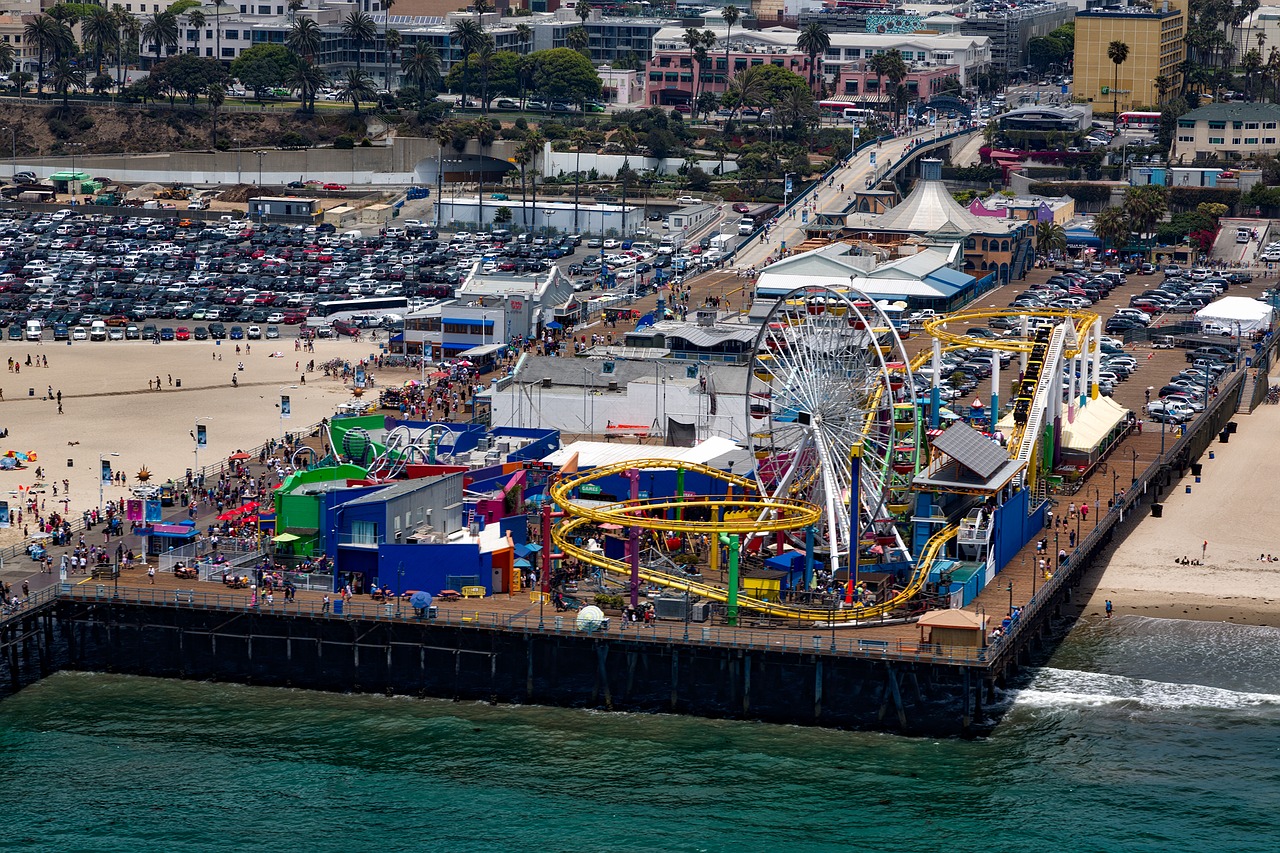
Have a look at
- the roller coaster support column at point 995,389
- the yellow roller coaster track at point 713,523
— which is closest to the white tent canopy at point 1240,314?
the roller coaster support column at point 995,389

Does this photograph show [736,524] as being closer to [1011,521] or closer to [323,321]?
[1011,521]

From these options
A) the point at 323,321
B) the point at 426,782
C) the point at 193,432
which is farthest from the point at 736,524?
the point at 323,321

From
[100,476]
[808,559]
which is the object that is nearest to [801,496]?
[808,559]

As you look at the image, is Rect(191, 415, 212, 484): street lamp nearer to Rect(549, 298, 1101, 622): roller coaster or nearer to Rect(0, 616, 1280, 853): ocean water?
Rect(549, 298, 1101, 622): roller coaster

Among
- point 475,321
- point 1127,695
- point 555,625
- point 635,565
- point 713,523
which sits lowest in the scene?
point 1127,695

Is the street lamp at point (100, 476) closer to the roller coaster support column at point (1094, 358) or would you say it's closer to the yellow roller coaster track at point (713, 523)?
the yellow roller coaster track at point (713, 523)

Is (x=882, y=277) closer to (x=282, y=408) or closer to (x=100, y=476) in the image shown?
(x=282, y=408)
